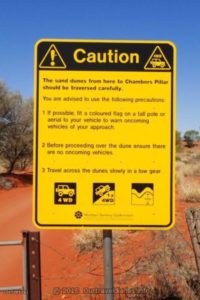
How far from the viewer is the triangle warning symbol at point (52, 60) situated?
3262mm

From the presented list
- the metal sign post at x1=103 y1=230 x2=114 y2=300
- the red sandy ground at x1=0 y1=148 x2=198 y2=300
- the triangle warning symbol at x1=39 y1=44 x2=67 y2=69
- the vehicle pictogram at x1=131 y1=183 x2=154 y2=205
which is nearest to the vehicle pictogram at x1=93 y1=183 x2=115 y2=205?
the vehicle pictogram at x1=131 y1=183 x2=154 y2=205

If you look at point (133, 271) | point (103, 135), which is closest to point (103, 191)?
point (103, 135)

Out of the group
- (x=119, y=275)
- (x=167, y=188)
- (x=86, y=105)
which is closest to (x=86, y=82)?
(x=86, y=105)

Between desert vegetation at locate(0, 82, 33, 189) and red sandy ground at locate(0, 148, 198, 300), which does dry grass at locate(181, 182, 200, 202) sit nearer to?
red sandy ground at locate(0, 148, 198, 300)

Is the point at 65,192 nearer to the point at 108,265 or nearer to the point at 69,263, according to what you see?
the point at 108,265

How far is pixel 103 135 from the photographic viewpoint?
3.24 m

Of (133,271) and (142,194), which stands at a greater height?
(142,194)

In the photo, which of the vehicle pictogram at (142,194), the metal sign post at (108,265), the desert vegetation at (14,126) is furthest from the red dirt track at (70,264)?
the desert vegetation at (14,126)

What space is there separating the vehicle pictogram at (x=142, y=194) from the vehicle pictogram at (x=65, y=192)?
41 cm

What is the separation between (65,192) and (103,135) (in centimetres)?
47

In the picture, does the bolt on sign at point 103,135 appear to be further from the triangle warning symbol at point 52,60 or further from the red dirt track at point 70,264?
the red dirt track at point 70,264

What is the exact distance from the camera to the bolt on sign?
10.6 feet

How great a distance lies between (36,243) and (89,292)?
2.95 meters

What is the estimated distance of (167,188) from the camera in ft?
10.7
